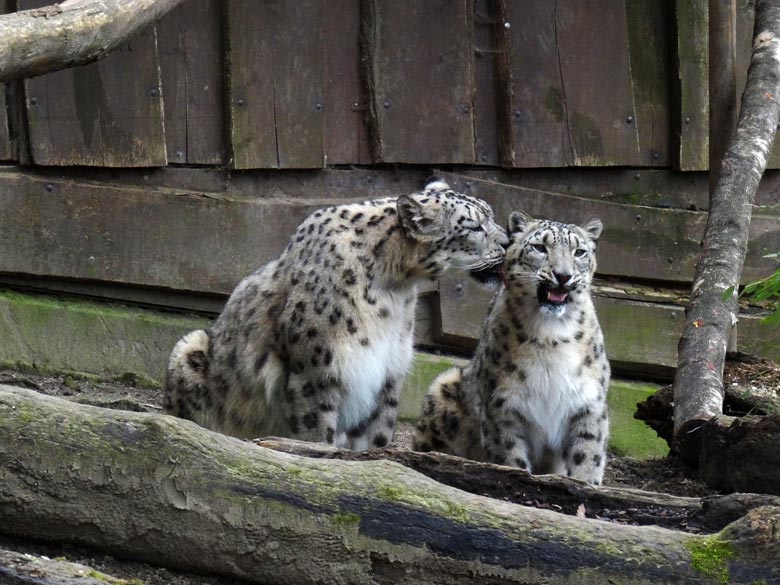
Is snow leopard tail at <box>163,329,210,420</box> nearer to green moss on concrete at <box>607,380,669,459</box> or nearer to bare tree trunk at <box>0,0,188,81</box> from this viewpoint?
bare tree trunk at <box>0,0,188,81</box>

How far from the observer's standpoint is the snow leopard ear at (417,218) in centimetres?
679

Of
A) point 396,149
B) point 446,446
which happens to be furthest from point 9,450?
point 396,149

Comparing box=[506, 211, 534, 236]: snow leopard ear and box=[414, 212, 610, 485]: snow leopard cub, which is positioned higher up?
box=[506, 211, 534, 236]: snow leopard ear

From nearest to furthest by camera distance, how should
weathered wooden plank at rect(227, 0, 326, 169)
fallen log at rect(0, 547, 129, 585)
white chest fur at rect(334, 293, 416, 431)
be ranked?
fallen log at rect(0, 547, 129, 585) < white chest fur at rect(334, 293, 416, 431) < weathered wooden plank at rect(227, 0, 326, 169)

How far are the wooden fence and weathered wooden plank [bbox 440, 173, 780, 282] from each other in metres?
0.01

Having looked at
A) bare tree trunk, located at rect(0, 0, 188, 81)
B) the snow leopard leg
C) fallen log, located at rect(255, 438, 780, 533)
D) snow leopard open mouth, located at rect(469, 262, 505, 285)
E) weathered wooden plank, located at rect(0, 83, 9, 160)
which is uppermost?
bare tree trunk, located at rect(0, 0, 188, 81)

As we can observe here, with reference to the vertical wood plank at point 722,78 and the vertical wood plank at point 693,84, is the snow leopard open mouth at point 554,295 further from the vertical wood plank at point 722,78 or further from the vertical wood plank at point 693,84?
the vertical wood plank at point 693,84

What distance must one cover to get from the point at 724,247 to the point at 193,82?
3.35 m

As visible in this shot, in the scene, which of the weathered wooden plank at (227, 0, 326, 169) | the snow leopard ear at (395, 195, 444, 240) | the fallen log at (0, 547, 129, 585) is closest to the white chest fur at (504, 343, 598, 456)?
the snow leopard ear at (395, 195, 444, 240)

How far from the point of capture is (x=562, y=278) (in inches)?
249

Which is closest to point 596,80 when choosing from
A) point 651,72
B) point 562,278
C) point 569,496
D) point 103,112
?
point 651,72

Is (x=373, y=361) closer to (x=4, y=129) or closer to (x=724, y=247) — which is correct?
(x=724, y=247)

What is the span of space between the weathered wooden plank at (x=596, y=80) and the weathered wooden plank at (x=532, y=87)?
0.07 m

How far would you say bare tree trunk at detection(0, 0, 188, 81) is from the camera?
5.31m
